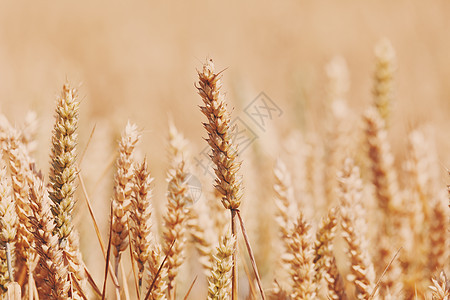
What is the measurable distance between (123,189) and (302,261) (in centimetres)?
31

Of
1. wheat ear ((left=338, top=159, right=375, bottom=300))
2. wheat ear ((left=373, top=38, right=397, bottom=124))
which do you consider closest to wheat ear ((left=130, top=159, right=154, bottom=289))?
wheat ear ((left=338, top=159, right=375, bottom=300))

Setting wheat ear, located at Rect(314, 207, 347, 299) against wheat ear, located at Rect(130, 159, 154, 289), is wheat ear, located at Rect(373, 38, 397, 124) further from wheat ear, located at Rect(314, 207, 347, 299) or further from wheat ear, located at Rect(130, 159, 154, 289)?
wheat ear, located at Rect(130, 159, 154, 289)

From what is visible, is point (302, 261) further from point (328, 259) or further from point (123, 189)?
point (123, 189)

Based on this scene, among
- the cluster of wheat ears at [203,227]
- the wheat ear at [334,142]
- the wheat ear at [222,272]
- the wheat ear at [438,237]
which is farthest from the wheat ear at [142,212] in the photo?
the wheat ear at [334,142]

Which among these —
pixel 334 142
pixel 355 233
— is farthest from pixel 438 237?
pixel 334 142

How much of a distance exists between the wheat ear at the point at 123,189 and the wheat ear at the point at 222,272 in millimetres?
160

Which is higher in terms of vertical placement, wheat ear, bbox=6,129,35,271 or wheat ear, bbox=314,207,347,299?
wheat ear, bbox=6,129,35,271

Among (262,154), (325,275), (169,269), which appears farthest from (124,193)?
(262,154)

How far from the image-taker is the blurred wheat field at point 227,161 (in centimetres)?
74

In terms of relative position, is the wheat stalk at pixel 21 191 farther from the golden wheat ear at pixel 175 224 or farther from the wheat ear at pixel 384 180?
the wheat ear at pixel 384 180

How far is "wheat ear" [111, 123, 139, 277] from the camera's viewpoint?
0.77 m

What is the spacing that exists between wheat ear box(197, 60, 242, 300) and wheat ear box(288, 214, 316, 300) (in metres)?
0.14

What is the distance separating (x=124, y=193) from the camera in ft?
2.57

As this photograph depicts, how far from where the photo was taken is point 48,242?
0.67 m
